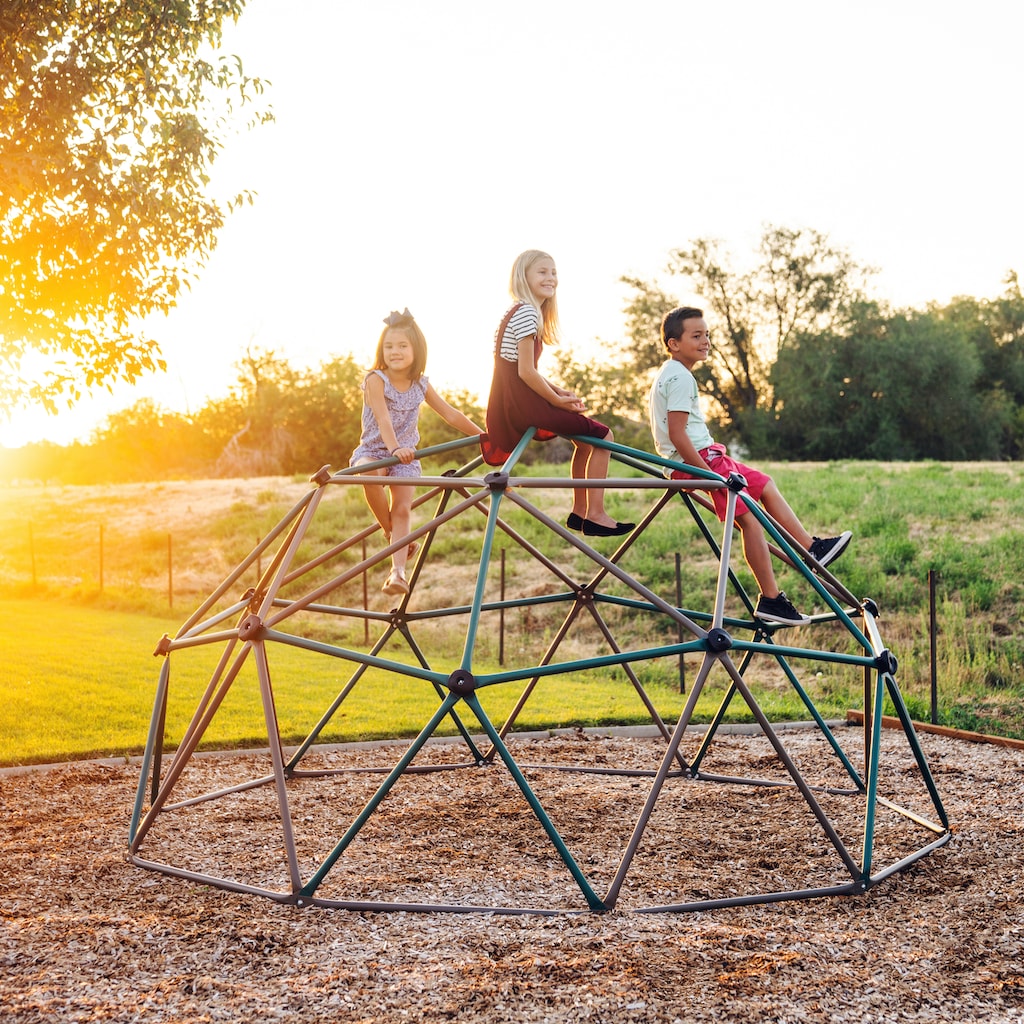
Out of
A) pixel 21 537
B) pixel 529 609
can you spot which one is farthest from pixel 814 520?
pixel 21 537

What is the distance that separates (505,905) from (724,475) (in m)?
2.46

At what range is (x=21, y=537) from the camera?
24.5 metres

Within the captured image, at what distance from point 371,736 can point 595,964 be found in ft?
16.8

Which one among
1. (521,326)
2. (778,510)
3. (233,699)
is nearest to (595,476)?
(521,326)

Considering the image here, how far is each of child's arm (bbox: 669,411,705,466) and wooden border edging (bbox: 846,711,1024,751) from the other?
14.4 ft

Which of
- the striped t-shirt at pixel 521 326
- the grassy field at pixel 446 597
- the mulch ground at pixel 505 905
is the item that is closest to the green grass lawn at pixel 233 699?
the grassy field at pixel 446 597

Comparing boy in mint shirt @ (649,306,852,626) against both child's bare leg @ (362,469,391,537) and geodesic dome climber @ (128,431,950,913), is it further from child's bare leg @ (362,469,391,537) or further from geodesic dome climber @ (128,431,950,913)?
child's bare leg @ (362,469,391,537)

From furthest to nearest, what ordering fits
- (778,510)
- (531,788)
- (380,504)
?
(531,788), (380,504), (778,510)

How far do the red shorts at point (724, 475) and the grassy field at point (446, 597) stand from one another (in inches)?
161

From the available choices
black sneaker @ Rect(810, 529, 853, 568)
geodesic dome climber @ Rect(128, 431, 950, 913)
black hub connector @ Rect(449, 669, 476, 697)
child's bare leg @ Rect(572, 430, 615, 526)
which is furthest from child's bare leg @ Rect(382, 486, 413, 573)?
black sneaker @ Rect(810, 529, 853, 568)

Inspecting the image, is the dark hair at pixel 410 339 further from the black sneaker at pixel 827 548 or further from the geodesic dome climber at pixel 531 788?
the black sneaker at pixel 827 548

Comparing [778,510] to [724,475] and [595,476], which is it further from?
[595,476]

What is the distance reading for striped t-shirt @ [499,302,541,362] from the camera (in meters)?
5.51

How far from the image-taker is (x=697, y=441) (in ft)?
19.1
